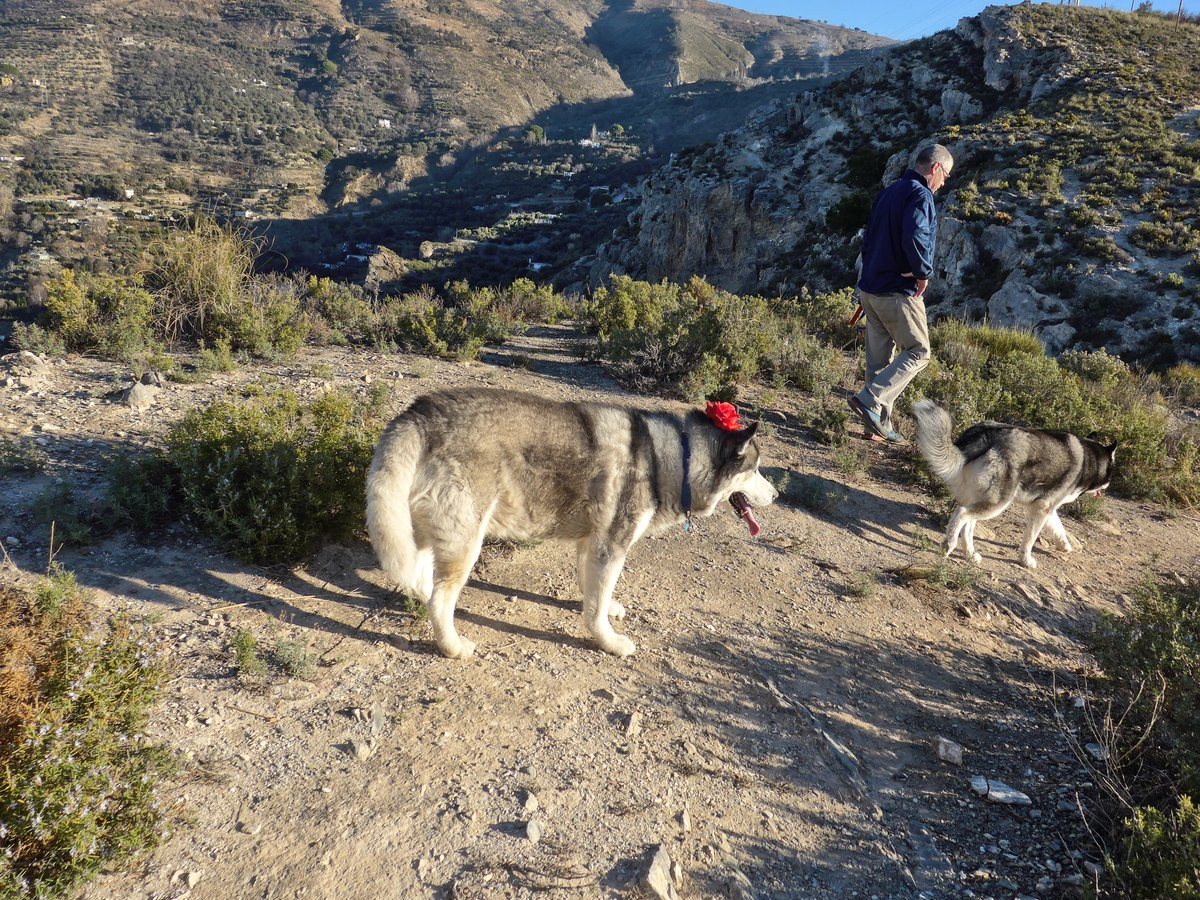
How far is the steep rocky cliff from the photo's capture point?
734 inches

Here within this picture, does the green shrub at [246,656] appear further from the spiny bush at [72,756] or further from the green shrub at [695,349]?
the green shrub at [695,349]

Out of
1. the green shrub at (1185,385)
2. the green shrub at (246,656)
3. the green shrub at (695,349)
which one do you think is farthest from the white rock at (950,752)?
the green shrub at (1185,385)

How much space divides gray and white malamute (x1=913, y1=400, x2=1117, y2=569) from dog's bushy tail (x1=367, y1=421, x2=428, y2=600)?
14.2 ft

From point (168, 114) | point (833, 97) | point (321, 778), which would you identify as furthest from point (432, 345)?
point (168, 114)

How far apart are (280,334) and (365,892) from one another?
6996mm

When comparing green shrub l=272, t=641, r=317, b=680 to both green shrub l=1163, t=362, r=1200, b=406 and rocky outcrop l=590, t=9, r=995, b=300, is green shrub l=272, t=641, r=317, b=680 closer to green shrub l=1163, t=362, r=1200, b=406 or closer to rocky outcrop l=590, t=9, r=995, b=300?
green shrub l=1163, t=362, r=1200, b=406

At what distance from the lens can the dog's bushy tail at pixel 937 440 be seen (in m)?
5.39

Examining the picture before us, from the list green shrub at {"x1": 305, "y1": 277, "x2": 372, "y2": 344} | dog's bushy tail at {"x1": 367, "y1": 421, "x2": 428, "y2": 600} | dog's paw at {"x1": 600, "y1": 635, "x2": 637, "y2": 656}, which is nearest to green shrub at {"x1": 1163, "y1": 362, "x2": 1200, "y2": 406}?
dog's paw at {"x1": 600, "y1": 635, "x2": 637, "y2": 656}

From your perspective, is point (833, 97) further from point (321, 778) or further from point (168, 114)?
point (168, 114)

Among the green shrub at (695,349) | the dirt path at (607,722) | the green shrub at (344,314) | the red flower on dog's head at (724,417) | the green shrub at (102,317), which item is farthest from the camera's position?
the green shrub at (344,314)

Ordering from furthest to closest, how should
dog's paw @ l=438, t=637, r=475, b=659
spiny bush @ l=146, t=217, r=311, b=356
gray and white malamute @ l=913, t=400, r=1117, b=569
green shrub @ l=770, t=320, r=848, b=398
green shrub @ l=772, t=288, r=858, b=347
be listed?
green shrub @ l=772, t=288, r=858, b=347 → green shrub @ l=770, t=320, r=848, b=398 → spiny bush @ l=146, t=217, r=311, b=356 → gray and white malamute @ l=913, t=400, r=1117, b=569 → dog's paw @ l=438, t=637, r=475, b=659

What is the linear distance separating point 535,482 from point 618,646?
3.95ft

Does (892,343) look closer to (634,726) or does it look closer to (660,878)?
(634,726)

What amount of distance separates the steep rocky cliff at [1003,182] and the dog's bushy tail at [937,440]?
1514 cm
